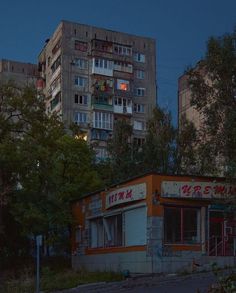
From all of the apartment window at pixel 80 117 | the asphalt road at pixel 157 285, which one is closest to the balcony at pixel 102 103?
the apartment window at pixel 80 117

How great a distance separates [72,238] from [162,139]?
13.0 metres

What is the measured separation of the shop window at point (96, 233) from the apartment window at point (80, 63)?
145ft

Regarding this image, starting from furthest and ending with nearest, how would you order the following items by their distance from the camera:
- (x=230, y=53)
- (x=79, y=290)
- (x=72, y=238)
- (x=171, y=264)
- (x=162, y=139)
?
(x=162, y=139), (x=72, y=238), (x=230, y=53), (x=171, y=264), (x=79, y=290)

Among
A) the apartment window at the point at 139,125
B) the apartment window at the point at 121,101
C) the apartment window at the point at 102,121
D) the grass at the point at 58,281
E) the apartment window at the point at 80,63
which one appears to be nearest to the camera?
the grass at the point at 58,281

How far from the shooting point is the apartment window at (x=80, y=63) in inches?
3120

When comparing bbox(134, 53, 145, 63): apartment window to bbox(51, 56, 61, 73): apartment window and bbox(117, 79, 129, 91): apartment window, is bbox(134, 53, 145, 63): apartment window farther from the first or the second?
bbox(51, 56, 61, 73): apartment window

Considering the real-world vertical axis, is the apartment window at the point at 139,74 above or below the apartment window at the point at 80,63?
below

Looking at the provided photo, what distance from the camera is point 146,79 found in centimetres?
8400

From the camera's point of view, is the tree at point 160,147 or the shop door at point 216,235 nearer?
the shop door at point 216,235

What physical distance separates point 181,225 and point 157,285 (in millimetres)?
6283

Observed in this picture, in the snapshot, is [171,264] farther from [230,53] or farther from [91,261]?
[230,53]

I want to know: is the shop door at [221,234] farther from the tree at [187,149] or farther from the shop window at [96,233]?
the shop window at [96,233]

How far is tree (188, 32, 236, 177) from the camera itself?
103 feet

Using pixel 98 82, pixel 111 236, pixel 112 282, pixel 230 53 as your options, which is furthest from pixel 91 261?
pixel 98 82
